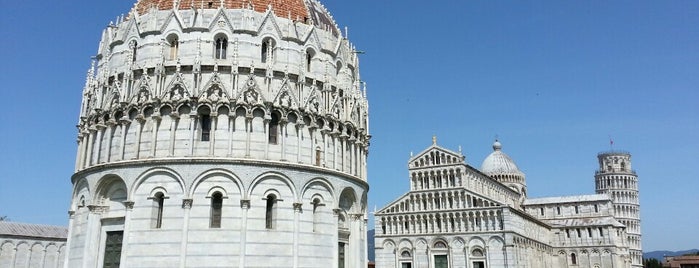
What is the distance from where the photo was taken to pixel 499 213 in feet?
215

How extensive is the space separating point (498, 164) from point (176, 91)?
245ft

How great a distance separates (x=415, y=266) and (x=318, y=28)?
44277 mm

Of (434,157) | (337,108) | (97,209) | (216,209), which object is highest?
(434,157)

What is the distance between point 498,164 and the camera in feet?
307

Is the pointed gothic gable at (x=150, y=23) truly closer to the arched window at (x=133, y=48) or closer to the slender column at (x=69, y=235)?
the arched window at (x=133, y=48)

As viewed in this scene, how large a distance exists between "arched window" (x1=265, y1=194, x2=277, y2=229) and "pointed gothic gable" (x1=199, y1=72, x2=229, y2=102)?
4975 mm

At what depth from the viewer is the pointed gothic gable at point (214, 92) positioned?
2644 cm

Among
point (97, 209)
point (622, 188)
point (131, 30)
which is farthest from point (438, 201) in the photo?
point (622, 188)

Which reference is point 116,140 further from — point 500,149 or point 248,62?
point 500,149

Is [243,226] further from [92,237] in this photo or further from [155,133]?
[92,237]

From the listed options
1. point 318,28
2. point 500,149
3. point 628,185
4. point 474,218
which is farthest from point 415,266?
point 628,185

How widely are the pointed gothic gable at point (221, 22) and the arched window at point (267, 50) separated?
168 cm

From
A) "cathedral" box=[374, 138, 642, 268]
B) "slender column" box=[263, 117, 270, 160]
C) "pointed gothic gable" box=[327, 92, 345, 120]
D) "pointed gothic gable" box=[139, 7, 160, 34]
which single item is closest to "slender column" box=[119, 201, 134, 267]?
"slender column" box=[263, 117, 270, 160]

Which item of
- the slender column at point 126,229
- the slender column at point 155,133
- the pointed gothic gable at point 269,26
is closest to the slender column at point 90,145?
the slender column at point 126,229
